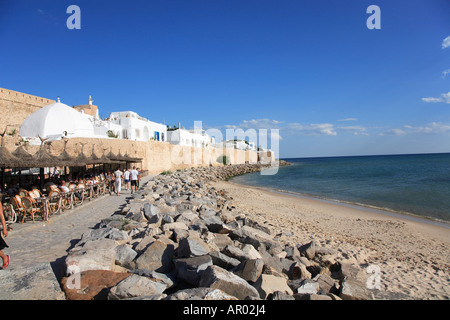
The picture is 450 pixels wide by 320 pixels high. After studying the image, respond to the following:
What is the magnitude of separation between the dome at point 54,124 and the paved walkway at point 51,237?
18393 mm

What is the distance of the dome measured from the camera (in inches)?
920

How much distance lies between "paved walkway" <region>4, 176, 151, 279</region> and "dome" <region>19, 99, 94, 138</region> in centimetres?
1839

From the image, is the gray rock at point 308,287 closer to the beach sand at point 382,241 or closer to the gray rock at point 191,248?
the gray rock at point 191,248

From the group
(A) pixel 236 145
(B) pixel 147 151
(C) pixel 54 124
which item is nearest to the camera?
(C) pixel 54 124

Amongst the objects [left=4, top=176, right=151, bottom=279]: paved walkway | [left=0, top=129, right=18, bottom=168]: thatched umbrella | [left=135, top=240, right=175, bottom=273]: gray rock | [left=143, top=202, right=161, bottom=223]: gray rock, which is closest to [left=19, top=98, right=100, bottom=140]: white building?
[left=0, top=129, right=18, bottom=168]: thatched umbrella

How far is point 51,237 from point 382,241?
8.92 metres

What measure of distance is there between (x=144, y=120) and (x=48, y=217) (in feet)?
93.0

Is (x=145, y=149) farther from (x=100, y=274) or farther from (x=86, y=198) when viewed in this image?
(x=100, y=274)

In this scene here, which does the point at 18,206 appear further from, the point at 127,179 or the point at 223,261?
the point at 127,179

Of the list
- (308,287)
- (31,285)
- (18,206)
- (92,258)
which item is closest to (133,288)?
(92,258)

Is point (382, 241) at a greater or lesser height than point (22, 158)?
lesser

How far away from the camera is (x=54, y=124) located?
23719 millimetres

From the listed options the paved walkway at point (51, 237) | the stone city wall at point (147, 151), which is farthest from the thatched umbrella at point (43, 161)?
the stone city wall at point (147, 151)
